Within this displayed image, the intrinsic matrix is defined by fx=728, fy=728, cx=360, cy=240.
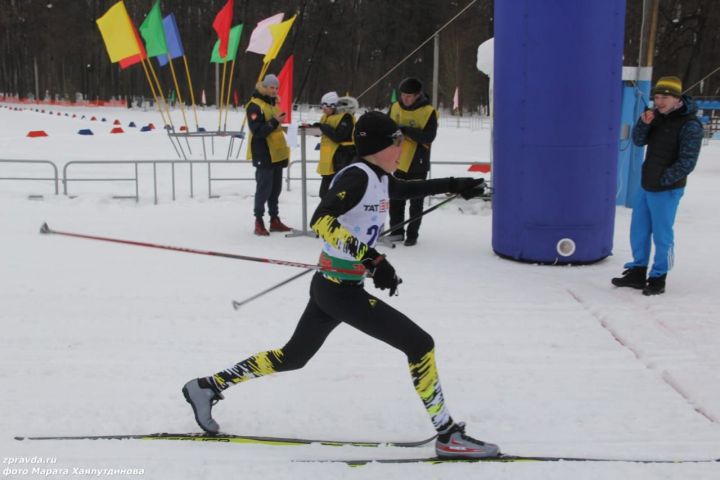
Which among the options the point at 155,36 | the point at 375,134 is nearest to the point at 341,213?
the point at 375,134

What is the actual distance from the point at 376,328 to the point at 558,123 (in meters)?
4.58

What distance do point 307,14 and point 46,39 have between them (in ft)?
68.5

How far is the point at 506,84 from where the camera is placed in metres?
7.53

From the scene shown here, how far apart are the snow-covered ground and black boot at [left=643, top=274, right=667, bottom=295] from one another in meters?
0.11

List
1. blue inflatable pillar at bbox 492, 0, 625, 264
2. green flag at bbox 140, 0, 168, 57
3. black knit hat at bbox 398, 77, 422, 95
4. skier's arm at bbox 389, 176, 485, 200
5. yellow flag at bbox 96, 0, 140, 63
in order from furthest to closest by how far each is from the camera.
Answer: green flag at bbox 140, 0, 168, 57 < yellow flag at bbox 96, 0, 140, 63 < black knit hat at bbox 398, 77, 422, 95 < blue inflatable pillar at bbox 492, 0, 625, 264 < skier's arm at bbox 389, 176, 485, 200

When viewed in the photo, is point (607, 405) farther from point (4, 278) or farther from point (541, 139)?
point (4, 278)

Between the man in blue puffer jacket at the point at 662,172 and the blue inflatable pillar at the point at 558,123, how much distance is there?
0.78 meters

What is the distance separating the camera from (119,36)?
13016 mm

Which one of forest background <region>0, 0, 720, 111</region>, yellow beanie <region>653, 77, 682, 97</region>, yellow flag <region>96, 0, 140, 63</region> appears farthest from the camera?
forest background <region>0, 0, 720, 111</region>

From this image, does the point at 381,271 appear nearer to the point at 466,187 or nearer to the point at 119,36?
the point at 466,187

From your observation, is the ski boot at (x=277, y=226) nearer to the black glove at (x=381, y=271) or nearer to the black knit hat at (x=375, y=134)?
the black knit hat at (x=375, y=134)

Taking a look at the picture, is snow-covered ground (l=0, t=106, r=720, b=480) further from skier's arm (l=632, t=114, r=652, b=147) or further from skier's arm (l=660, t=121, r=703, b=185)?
skier's arm (l=632, t=114, r=652, b=147)

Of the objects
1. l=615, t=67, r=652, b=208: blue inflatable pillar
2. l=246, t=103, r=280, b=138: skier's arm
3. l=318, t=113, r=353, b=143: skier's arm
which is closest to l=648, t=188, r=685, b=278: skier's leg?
l=318, t=113, r=353, b=143: skier's arm

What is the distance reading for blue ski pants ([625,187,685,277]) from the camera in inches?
250
